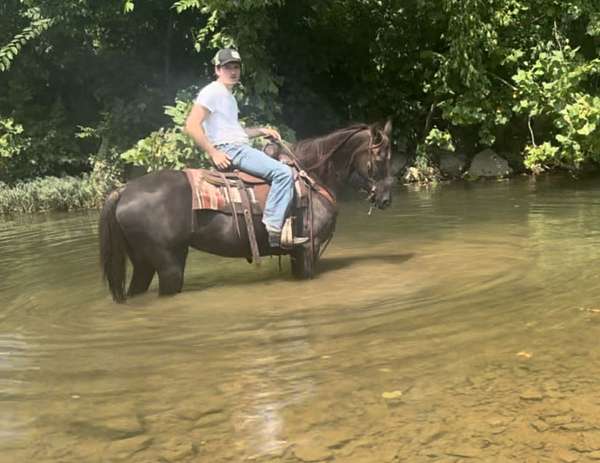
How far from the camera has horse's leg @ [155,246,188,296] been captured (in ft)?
21.0

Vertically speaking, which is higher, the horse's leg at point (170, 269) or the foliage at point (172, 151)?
the foliage at point (172, 151)

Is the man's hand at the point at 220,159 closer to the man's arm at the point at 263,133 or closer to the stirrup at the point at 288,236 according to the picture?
the man's arm at the point at 263,133

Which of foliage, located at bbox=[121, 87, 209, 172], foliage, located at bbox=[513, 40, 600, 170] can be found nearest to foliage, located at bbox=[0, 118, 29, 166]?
foliage, located at bbox=[121, 87, 209, 172]

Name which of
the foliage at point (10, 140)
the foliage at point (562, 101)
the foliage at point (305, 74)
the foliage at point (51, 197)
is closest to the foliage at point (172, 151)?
the foliage at point (305, 74)

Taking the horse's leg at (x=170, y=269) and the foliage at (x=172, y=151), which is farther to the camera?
the foliage at (x=172, y=151)

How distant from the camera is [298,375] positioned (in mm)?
4160

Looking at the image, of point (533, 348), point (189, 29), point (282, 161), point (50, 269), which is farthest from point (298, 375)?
point (189, 29)

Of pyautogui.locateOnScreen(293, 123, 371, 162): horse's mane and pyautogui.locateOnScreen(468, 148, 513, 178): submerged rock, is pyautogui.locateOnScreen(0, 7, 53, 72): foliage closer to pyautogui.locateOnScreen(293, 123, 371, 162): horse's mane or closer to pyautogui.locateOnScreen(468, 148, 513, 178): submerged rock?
pyautogui.locateOnScreen(468, 148, 513, 178): submerged rock

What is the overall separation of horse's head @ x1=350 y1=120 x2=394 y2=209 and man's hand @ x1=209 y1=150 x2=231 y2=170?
1516mm

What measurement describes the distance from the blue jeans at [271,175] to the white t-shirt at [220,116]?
0.08 m

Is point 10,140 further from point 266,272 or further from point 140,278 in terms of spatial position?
point 140,278

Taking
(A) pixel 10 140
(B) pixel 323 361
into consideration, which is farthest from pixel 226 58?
(A) pixel 10 140

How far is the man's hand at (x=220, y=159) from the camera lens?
259 inches

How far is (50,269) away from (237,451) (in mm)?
6238
